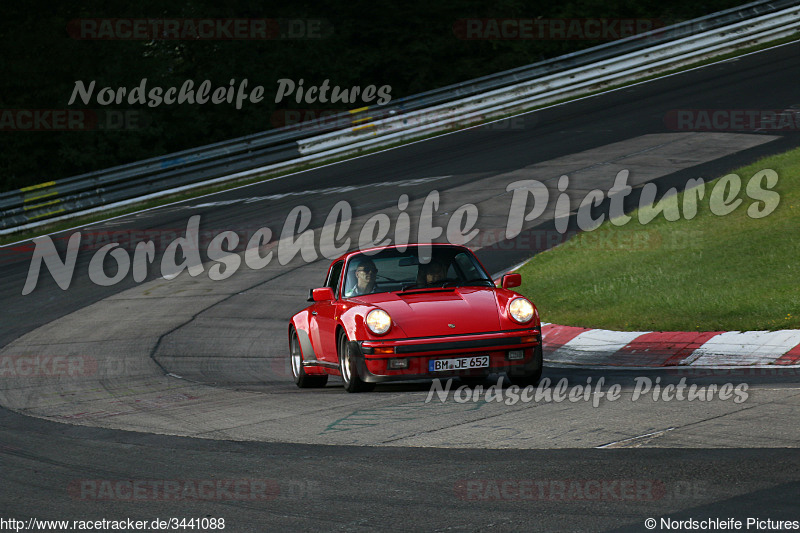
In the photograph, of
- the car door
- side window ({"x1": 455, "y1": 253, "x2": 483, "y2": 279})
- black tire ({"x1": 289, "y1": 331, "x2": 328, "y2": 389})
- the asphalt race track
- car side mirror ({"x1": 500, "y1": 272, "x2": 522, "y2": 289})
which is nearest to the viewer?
the asphalt race track

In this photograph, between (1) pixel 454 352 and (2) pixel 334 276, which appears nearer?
(1) pixel 454 352

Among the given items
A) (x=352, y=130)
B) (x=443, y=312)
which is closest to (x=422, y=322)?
(x=443, y=312)

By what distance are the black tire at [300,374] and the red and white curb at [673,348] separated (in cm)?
251

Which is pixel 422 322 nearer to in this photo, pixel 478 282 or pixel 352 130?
pixel 478 282

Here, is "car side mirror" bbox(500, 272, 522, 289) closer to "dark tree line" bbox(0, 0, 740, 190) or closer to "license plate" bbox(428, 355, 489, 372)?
"license plate" bbox(428, 355, 489, 372)

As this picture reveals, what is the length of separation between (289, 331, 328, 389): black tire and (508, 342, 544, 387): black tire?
2.40 m

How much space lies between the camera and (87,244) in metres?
22.7

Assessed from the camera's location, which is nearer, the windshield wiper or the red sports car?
the red sports car

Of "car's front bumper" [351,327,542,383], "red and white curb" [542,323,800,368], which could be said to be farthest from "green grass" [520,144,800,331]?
"car's front bumper" [351,327,542,383]

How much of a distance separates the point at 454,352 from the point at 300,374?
2472 millimetres

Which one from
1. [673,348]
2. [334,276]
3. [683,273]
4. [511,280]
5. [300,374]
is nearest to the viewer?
[511,280]

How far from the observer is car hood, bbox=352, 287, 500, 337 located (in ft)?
29.8

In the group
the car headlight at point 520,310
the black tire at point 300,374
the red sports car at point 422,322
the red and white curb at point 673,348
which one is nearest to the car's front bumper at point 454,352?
the red sports car at point 422,322

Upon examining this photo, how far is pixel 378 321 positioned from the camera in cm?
919
